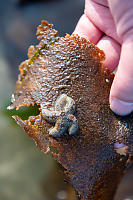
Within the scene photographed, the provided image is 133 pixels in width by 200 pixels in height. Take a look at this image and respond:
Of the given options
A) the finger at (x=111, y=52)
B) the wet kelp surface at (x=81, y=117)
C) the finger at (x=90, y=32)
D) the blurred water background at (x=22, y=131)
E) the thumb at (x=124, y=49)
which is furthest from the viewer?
the blurred water background at (x=22, y=131)

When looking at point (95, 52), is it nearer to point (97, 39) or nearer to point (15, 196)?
point (97, 39)

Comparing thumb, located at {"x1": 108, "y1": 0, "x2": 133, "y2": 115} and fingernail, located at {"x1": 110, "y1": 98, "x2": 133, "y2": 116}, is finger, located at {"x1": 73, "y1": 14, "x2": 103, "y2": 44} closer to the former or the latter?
thumb, located at {"x1": 108, "y1": 0, "x2": 133, "y2": 115}

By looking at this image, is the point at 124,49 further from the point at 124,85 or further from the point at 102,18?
the point at 102,18

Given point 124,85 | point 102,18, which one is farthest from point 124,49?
point 102,18

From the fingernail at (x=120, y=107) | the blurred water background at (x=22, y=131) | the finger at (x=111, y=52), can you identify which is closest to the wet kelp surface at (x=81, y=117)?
the fingernail at (x=120, y=107)

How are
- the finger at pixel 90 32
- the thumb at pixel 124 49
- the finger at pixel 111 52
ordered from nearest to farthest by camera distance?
the thumb at pixel 124 49, the finger at pixel 111 52, the finger at pixel 90 32

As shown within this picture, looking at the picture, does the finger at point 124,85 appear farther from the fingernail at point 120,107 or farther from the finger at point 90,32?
the finger at point 90,32

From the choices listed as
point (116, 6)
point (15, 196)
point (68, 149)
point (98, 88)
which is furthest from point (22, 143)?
point (116, 6)
